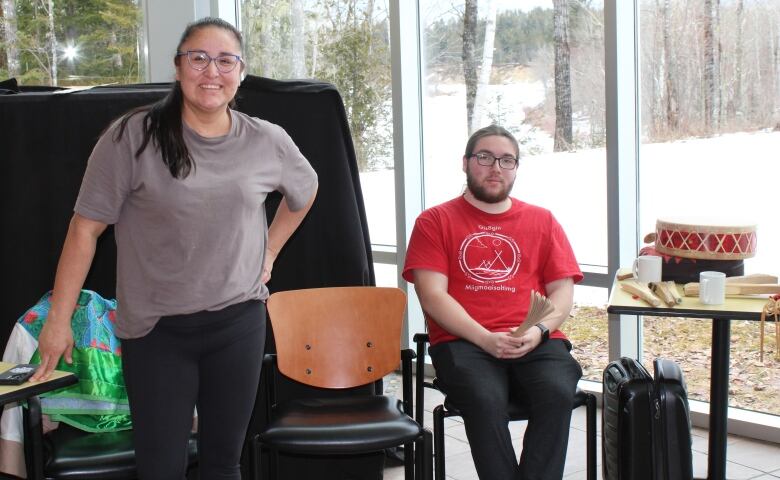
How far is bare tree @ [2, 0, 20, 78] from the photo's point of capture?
562 centimetres

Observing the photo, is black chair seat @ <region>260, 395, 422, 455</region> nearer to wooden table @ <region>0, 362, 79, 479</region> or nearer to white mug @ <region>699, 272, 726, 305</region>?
wooden table @ <region>0, 362, 79, 479</region>

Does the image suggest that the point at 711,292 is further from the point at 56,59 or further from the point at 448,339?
the point at 56,59

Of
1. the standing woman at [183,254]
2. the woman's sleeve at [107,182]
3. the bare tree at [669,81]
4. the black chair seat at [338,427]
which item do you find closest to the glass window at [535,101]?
the bare tree at [669,81]

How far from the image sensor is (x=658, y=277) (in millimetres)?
2703

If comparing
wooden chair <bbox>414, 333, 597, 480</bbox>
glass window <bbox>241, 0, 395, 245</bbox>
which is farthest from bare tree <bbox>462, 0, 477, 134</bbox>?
wooden chair <bbox>414, 333, 597, 480</bbox>

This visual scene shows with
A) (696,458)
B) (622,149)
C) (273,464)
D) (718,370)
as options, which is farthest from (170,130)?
(696,458)

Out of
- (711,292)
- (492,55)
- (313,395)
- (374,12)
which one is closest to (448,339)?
(313,395)

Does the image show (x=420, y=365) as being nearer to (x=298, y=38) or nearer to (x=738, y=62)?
(x=738, y=62)

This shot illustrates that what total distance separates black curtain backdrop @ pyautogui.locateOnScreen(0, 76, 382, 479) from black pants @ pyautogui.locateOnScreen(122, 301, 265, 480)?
80 cm

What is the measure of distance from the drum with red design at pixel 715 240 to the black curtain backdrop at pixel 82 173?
3.45 ft

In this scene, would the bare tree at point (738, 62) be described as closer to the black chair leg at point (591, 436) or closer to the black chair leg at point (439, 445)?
the black chair leg at point (591, 436)

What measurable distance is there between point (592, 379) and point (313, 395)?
5.07 ft

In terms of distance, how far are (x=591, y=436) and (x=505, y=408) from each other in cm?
28

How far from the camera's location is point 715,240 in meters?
2.64
